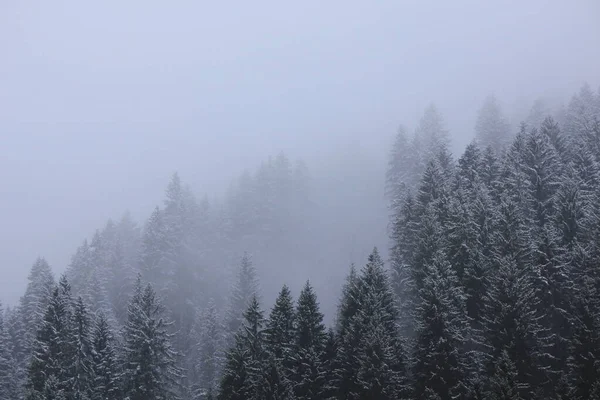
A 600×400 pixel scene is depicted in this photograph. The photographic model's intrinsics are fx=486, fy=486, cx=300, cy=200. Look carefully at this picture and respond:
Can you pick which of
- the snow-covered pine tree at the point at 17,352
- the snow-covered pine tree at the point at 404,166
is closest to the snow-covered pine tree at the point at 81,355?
the snow-covered pine tree at the point at 17,352

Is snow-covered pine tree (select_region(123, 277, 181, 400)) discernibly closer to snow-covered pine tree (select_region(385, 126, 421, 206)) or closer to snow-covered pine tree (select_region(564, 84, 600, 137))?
snow-covered pine tree (select_region(385, 126, 421, 206))

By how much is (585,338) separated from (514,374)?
16.2 feet

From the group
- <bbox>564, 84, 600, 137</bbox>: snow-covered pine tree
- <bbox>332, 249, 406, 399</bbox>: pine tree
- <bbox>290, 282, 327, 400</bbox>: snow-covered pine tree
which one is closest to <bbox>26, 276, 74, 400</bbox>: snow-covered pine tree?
<bbox>290, 282, 327, 400</bbox>: snow-covered pine tree

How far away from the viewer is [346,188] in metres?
98.6

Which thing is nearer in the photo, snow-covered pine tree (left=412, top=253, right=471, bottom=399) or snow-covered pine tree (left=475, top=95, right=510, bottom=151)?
snow-covered pine tree (left=412, top=253, right=471, bottom=399)

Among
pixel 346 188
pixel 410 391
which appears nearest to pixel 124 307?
pixel 410 391

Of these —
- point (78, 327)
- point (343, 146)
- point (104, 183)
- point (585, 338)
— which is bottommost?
point (585, 338)

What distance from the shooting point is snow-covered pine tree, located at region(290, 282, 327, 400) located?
33.0m

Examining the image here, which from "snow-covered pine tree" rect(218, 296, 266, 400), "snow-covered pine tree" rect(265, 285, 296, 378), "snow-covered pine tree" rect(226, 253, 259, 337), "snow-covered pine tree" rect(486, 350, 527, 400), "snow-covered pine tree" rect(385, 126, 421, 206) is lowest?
"snow-covered pine tree" rect(486, 350, 527, 400)

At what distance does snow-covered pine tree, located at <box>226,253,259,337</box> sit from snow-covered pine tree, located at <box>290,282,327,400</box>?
17729 mm

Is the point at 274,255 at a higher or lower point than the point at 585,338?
higher

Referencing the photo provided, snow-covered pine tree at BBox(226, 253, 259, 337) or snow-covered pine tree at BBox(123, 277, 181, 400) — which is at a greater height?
snow-covered pine tree at BBox(226, 253, 259, 337)

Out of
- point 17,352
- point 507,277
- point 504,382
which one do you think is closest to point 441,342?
point 504,382

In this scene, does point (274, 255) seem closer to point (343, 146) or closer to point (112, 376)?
point (112, 376)
